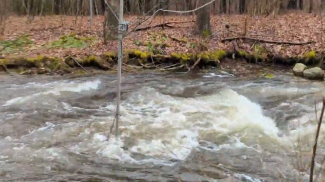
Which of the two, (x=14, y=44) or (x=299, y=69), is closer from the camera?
(x=299, y=69)

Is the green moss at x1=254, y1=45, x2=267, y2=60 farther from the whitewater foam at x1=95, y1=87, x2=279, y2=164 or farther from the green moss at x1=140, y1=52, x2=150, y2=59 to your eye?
the whitewater foam at x1=95, y1=87, x2=279, y2=164

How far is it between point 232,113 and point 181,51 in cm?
551

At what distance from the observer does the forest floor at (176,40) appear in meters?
12.7

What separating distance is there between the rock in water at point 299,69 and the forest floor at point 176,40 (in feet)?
2.51

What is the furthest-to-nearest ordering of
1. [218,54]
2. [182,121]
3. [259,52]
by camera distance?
[259,52]
[218,54]
[182,121]

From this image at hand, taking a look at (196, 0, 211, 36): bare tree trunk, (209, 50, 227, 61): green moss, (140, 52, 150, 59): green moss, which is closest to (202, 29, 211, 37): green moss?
(196, 0, 211, 36): bare tree trunk

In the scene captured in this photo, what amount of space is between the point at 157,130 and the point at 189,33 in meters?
8.46

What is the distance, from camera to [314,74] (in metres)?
11.0

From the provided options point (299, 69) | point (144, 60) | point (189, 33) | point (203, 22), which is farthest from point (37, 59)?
point (299, 69)

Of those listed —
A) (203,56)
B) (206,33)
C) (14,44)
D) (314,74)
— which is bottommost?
(314,74)

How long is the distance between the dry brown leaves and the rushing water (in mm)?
2721

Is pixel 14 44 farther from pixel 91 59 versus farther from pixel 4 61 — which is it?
pixel 91 59

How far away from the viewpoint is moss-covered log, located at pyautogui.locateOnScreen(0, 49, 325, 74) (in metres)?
11.5

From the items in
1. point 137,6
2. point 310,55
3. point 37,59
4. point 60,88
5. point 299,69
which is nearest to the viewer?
point 60,88
